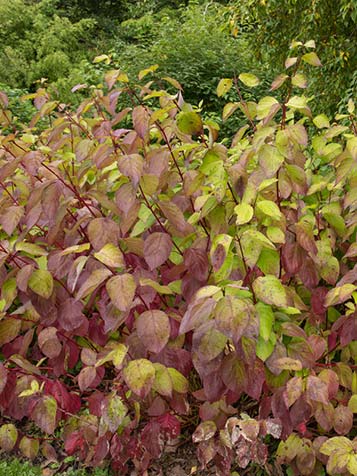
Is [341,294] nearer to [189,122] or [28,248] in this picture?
[189,122]

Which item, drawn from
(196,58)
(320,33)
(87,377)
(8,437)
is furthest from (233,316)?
(196,58)

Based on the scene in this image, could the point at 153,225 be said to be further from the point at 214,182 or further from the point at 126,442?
the point at 126,442

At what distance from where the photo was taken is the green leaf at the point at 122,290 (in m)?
1.50

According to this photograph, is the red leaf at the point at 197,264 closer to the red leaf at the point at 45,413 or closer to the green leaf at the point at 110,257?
the green leaf at the point at 110,257

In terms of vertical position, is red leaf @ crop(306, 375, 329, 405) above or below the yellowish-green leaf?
below

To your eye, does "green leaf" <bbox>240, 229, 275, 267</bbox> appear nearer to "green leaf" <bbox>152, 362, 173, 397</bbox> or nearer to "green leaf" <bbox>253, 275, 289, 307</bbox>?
"green leaf" <bbox>253, 275, 289, 307</bbox>

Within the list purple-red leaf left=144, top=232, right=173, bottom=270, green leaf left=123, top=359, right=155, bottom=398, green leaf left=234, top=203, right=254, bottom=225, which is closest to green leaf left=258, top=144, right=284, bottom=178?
green leaf left=234, top=203, right=254, bottom=225

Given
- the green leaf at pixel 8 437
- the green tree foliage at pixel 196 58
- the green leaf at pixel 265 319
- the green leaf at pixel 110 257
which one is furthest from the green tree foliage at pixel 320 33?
the green leaf at pixel 8 437

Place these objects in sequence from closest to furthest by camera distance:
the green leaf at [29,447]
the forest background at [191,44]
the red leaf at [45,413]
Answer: the red leaf at [45,413], the green leaf at [29,447], the forest background at [191,44]

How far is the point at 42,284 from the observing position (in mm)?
1779

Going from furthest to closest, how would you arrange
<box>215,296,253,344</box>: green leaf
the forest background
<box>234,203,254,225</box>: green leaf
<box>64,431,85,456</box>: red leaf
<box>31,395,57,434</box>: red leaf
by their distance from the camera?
1. the forest background
2. <box>64,431,85,456</box>: red leaf
3. <box>31,395,57,434</box>: red leaf
4. <box>234,203,254,225</box>: green leaf
5. <box>215,296,253,344</box>: green leaf

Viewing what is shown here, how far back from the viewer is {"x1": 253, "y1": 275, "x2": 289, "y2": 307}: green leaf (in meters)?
1.47

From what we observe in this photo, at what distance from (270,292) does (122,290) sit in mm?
368

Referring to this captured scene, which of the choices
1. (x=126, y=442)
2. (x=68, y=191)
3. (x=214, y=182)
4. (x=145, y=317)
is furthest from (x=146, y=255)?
(x=126, y=442)
